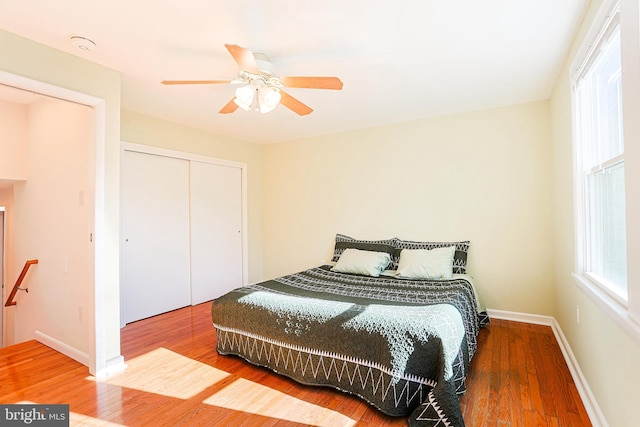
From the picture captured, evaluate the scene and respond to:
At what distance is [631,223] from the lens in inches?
50.2

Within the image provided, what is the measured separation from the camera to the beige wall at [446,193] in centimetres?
333

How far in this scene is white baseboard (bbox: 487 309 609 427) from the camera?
5.73 feet

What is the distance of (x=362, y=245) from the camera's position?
159 inches

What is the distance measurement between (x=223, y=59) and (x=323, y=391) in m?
2.45

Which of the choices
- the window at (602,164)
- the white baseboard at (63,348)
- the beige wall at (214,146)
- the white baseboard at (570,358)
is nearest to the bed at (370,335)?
the white baseboard at (570,358)

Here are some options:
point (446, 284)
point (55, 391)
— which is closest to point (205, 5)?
point (55, 391)

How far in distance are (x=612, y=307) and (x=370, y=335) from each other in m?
1.20

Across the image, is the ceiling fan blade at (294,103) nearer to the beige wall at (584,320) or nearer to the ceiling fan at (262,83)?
the ceiling fan at (262,83)

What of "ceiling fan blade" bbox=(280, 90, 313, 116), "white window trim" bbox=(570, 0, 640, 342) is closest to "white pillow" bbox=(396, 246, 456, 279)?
"white window trim" bbox=(570, 0, 640, 342)

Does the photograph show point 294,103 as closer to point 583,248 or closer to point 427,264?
point 427,264

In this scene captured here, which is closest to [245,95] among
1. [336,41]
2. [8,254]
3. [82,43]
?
[336,41]

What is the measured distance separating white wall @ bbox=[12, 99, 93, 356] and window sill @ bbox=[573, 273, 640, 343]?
3.16 meters

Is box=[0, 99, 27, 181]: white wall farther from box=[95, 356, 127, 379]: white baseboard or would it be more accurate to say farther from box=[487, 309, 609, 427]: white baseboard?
box=[487, 309, 609, 427]: white baseboard

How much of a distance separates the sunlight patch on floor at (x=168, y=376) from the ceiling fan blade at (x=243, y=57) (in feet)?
7.04
